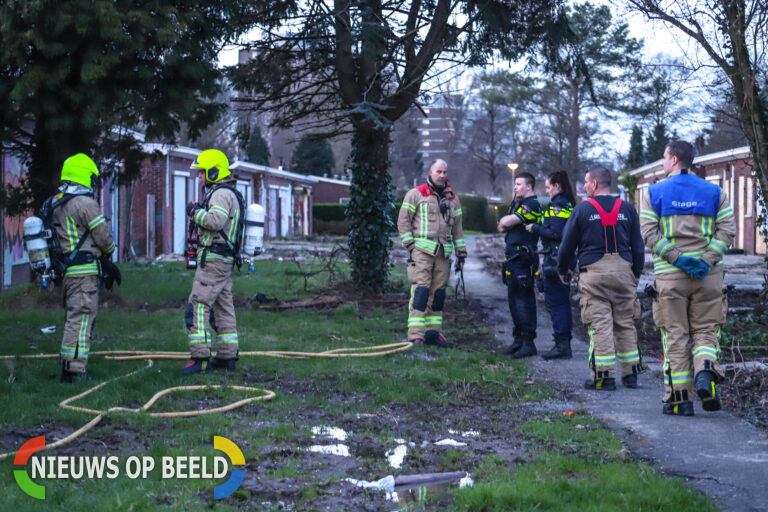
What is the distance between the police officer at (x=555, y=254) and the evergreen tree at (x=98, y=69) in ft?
17.4

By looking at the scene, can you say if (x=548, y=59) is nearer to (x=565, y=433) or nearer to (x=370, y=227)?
(x=370, y=227)

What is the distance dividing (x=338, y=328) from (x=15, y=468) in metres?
6.49

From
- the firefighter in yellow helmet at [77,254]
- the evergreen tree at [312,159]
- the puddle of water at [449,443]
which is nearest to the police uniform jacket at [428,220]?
the firefighter in yellow helmet at [77,254]

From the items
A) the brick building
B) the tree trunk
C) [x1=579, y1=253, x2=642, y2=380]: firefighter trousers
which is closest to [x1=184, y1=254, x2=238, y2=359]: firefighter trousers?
[x1=579, y1=253, x2=642, y2=380]: firefighter trousers

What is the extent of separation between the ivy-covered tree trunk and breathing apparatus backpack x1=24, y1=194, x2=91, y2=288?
755cm

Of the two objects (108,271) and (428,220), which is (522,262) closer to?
(428,220)

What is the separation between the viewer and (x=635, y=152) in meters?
49.4

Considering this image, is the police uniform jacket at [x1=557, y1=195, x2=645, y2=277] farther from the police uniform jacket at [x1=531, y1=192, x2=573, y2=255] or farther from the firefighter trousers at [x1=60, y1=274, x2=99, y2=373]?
the firefighter trousers at [x1=60, y1=274, x2=99, y2=373]

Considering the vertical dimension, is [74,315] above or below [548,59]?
below

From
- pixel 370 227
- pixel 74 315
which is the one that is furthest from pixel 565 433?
pixel 370 227

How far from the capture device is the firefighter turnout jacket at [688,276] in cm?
613

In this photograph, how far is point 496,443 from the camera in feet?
17.9

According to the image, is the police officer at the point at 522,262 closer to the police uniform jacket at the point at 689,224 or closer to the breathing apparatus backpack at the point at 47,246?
the police uniform jacket at the point at 689,224

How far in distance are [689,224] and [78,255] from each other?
493 centimetres
